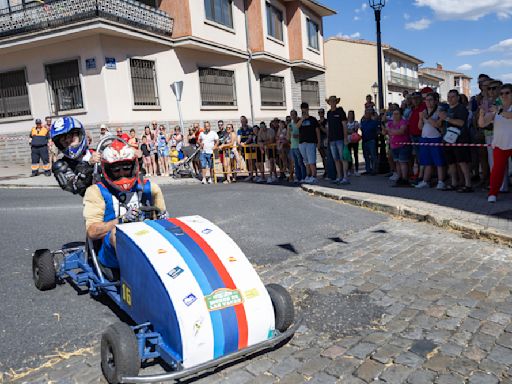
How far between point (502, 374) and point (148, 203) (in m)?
3.20

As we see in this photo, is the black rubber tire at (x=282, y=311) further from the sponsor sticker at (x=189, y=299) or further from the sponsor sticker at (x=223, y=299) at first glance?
the sponsor sticker at (x=189, y=299)

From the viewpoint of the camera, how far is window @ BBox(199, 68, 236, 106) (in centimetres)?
2128

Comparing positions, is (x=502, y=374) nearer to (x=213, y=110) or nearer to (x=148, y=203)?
(x=148, y=203)

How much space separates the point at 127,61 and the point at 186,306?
1634cm

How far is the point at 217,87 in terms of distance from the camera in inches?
874

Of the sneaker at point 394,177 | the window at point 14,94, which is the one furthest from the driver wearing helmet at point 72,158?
the window at point 14,94

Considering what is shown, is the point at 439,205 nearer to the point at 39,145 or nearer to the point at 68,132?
the point at 68,132

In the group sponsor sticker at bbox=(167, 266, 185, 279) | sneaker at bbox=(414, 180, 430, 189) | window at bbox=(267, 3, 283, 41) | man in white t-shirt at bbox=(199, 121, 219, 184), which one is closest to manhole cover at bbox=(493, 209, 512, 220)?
sneaker at bbox=(414, 180, 430, 189)

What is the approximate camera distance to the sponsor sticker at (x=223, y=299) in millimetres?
2947

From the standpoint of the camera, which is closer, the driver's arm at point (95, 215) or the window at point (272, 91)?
the driver's arm at point (95, 215)

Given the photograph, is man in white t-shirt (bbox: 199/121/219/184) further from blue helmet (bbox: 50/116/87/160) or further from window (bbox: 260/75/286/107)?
window (bbox: 260/75/286/107)

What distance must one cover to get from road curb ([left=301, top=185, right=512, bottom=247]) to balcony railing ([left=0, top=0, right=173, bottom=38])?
11.0 meters

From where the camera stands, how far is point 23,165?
19.7 metres

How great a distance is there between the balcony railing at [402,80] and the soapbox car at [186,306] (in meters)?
55.6
